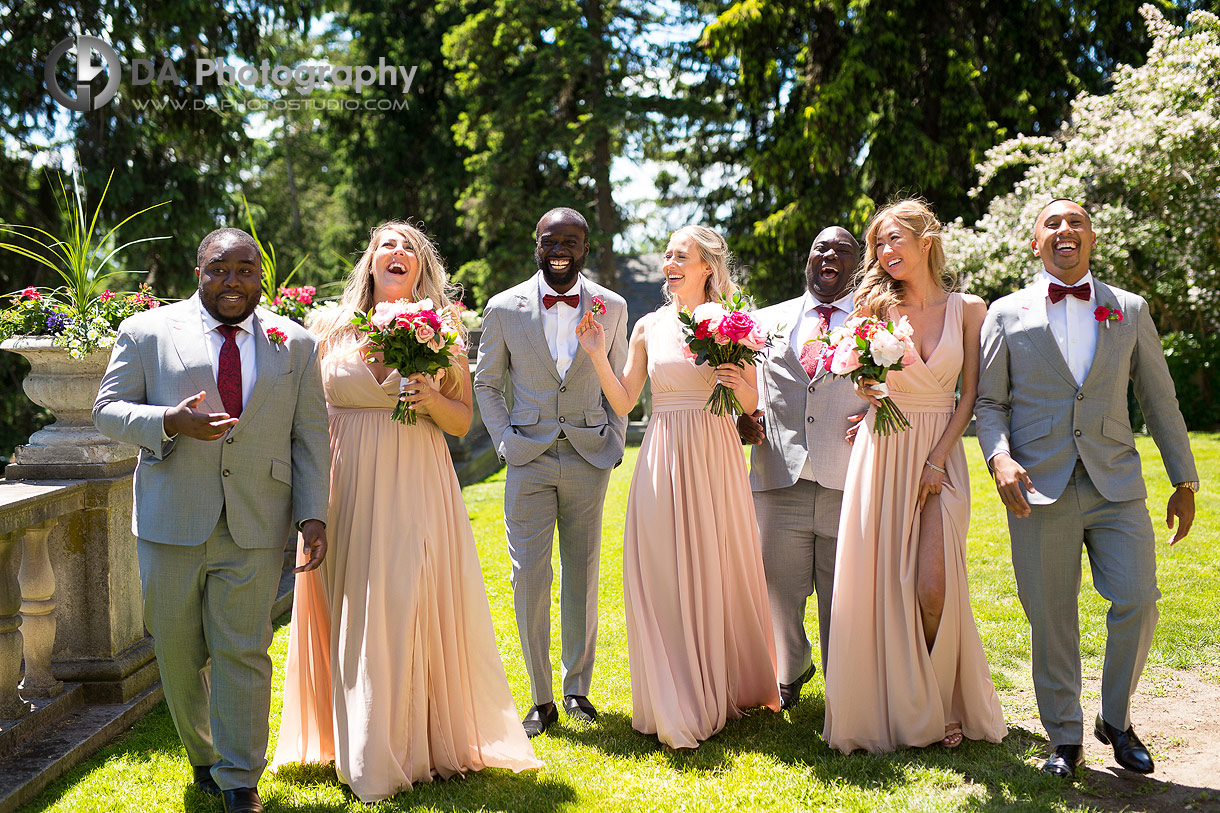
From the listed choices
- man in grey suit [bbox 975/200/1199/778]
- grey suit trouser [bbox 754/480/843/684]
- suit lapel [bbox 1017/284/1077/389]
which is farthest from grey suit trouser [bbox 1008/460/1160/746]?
grey suit trouser [bbox 754/480/843/684]

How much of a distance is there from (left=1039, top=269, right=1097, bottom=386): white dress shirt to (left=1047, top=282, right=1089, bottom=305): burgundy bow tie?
0.01m

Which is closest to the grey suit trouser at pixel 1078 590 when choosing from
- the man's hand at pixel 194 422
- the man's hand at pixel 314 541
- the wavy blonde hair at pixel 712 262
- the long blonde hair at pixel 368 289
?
the wavy blonde hair at pixel 712 262

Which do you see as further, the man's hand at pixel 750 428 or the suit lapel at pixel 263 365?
the man's hand at pixel 750 428

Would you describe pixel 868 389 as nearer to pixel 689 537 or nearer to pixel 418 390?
pixel 689 537

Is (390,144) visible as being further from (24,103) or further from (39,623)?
(39,623)

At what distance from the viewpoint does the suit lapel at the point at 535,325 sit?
16.5 feet

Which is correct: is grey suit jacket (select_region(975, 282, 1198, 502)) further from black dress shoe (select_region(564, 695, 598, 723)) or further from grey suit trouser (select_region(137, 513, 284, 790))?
grey suit trouser (select_region(137, 513, 284, 790))

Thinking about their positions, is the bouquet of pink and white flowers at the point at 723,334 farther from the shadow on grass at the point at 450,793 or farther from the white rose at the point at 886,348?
the shadow on grass at the point at 450,793

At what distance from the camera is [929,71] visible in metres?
24.3

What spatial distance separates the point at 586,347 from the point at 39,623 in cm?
299

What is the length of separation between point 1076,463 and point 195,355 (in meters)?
3.69

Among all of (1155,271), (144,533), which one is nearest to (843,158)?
(1155,271)

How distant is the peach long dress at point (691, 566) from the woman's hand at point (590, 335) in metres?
0.36

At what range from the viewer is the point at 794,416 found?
17.1 ft
